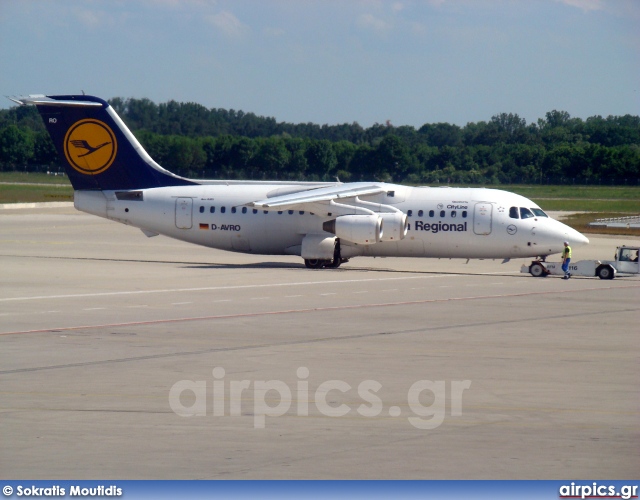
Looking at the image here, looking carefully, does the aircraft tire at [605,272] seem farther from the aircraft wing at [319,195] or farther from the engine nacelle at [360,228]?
the aircraft wing at [319,195]

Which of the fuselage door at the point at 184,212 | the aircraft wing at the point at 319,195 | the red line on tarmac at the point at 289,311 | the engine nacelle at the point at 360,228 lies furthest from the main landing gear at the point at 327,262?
the red line on tarmac at the point at 289,311

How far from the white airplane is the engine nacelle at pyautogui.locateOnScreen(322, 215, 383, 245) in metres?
0.04

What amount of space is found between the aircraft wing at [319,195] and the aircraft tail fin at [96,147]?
17.1 ft

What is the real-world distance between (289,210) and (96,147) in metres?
8.86

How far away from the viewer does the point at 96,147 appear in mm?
42062

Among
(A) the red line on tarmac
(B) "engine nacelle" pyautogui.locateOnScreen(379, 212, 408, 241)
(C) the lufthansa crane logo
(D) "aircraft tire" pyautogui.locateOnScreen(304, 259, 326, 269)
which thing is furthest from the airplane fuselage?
(A) the red line on tarmac

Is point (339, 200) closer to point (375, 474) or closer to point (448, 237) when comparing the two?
point (448, 237)

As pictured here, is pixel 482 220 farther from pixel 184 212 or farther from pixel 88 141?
pixel 88 141

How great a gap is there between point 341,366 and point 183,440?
5939 millimetres

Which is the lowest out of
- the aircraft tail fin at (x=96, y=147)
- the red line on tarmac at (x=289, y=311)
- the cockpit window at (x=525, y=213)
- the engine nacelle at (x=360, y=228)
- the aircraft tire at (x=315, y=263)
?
the aircraft tire at (x=315, y=263)

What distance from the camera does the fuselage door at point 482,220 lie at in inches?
1515

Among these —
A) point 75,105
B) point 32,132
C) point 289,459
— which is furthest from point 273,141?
point 289,459

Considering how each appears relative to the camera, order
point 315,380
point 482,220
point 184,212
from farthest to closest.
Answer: point 184,212 → point 482,220 → point 315,380

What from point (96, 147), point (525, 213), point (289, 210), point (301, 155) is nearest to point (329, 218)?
point (289, 210)
